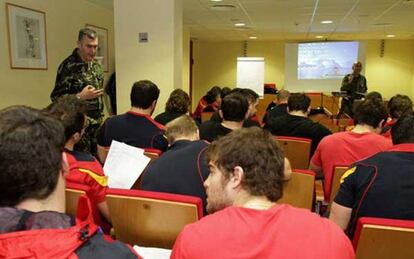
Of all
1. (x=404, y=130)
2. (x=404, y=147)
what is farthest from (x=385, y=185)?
(x=404, y=130)

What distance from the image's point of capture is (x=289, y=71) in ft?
36.2

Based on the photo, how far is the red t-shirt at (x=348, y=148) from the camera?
2385 millimetres

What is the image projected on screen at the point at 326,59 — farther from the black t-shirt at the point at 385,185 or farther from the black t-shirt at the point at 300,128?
the black t-shirt at the point at 385,185

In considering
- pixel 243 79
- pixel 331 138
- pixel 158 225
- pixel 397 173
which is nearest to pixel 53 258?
pixel 158 225

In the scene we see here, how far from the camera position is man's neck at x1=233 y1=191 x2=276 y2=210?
3.48ft

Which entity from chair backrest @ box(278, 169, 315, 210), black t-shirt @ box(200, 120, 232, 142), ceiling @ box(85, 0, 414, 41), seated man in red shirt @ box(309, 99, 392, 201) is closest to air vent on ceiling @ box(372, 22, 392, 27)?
ceiling @ box(85, 0, 414, 41)

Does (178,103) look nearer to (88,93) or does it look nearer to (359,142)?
(88,93)

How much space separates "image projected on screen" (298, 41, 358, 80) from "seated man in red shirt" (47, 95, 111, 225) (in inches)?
385

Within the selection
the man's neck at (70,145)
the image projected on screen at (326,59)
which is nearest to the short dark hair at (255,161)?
the man's neck at (70,145)

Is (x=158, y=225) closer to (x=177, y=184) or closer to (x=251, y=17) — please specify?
(x=177, y=184)

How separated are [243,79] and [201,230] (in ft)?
32.8

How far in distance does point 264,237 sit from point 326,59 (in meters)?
10.6

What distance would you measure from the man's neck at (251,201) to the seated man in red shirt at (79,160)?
0.82 meters

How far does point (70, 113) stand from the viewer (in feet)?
5.91
